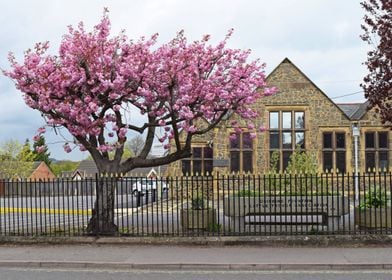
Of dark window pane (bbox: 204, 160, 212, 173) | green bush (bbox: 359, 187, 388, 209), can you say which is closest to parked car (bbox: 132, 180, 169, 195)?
green bush (bbox: 359, 187, 388, 209)

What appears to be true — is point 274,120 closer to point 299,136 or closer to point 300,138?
point 299,136

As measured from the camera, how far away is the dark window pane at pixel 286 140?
31500 mm


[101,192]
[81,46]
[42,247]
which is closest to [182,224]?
[101,192]

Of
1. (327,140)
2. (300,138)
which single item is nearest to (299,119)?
(300,138)

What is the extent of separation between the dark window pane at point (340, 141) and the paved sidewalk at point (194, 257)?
64.5ft

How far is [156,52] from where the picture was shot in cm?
1353

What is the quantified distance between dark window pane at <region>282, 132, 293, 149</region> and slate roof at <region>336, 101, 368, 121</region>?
12.3ft

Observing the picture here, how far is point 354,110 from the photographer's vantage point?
34375 mm

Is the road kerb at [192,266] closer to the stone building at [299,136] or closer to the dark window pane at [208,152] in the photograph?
the stone building at [299,136]

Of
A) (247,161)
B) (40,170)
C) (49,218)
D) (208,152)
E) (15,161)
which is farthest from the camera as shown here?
(40,170)

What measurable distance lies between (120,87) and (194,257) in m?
4.52

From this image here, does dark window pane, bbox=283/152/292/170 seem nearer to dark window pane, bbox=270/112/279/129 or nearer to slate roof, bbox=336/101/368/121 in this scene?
dark window pane, bbox=270/112/279/129

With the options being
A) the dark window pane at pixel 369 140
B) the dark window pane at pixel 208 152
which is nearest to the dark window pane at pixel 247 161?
the dark window pane at pixel 208 152

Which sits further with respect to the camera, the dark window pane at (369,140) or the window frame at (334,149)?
the dark window pane at (369,140)
